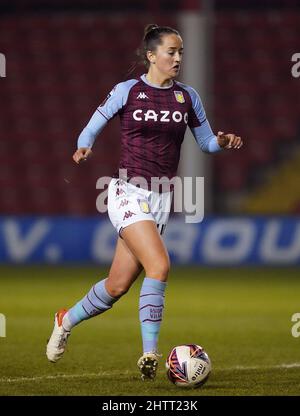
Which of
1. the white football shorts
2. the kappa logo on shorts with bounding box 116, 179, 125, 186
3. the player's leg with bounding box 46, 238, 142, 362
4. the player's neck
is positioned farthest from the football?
the player's neck

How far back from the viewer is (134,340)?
29.0 feet

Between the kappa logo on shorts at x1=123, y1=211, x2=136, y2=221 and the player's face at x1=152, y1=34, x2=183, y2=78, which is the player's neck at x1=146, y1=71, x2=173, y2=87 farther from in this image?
the kappa logo on shorts at x1=123, y1=211, x2=136, y2=221

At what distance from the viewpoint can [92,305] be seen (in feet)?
23.0

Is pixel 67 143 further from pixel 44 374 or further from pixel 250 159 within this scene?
pixel 44 374

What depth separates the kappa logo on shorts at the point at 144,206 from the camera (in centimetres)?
673

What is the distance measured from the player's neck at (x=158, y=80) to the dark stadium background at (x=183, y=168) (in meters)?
1.84

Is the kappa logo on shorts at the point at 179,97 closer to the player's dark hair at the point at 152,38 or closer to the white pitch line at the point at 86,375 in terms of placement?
the player's dark hair at the point at 152,38

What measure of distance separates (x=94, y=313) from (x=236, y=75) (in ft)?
49.9

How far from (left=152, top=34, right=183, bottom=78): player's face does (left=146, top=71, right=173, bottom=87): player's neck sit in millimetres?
56

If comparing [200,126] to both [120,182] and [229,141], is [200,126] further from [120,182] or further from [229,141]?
[120,182]

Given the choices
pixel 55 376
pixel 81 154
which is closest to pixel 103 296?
pixel 55 376

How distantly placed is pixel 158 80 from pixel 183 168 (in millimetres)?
9735

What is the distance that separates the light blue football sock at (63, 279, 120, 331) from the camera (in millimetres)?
6945

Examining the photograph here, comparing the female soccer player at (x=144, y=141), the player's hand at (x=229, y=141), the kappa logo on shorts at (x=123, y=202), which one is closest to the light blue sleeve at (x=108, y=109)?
the female soccer player at (x=144, y=141)
